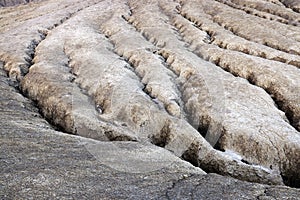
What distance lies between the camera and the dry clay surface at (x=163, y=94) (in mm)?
34500

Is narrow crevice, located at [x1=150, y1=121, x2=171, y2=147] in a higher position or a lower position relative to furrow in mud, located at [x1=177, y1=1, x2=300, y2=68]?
lower

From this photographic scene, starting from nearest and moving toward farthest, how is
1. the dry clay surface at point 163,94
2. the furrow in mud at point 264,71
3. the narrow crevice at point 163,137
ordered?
the dry clay surface at point 163,94 < the narrow crevice at point 163,137 < the furrow in mud at point 264,71

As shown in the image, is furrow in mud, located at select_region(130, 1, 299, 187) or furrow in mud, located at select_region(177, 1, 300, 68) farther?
furrow in mud, located at select_region(177, 1, 300, 68)

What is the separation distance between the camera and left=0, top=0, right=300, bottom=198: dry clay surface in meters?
34.5

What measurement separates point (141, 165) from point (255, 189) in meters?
8.69

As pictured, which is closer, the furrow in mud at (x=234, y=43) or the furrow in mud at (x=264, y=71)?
the furrow in mud at (x=264, y=71)

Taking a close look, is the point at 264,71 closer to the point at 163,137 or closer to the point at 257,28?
the point at 163,137

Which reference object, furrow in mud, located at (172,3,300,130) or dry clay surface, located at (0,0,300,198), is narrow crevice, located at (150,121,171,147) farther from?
furrow in mud, located at (172,3,300,130)

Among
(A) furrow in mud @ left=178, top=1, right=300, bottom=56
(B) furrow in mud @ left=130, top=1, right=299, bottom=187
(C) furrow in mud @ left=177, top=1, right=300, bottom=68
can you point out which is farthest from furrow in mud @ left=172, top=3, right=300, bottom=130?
(A) furrow in mud @ left=178, top=1, right=300, bottom=56

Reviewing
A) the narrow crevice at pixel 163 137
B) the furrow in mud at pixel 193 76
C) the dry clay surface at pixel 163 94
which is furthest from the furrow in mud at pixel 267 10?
the narrow crevice at pixel 163 137

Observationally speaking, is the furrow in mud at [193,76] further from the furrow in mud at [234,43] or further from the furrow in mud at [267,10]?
the furrow in mud at [267,10]

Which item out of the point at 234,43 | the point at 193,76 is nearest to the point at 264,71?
the point at 193,76

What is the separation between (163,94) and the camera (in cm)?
4766

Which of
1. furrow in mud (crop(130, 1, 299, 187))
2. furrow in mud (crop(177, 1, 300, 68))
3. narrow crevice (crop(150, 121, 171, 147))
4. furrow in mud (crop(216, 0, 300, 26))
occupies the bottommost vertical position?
narrow crevice (crop(150, 121, 171, 147))
